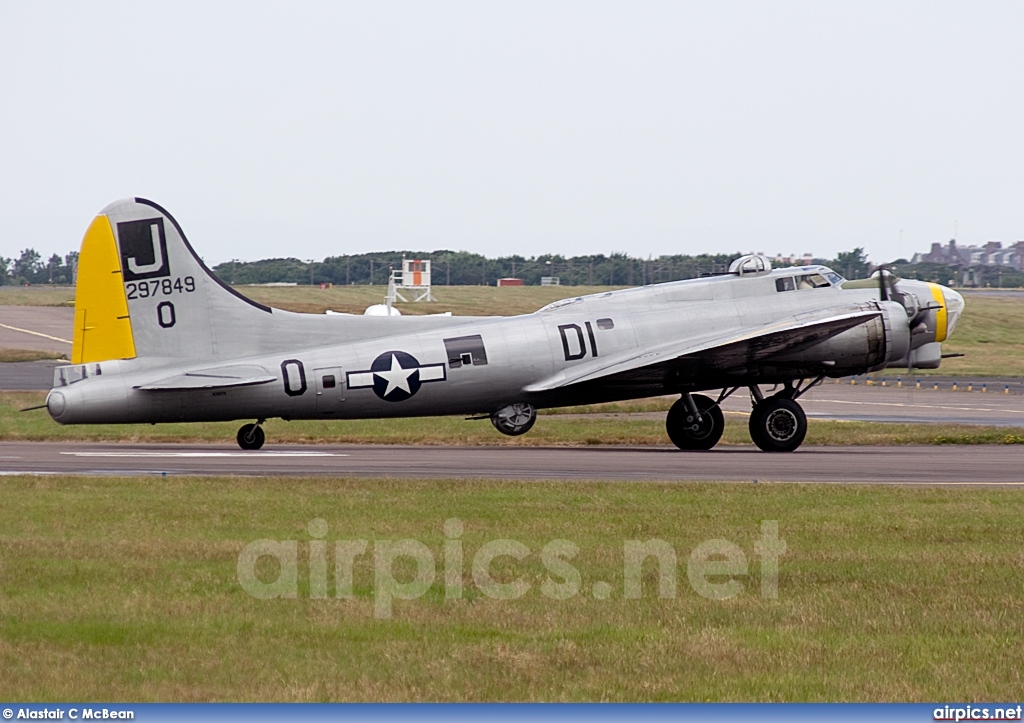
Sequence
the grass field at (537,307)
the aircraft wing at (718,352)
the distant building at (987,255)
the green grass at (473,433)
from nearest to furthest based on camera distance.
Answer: the aircraft wing at (718,352) < the green grass at (473,433) < the grass field at (537,307) < the distant building at (987,255)

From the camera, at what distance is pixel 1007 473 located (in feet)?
86.3

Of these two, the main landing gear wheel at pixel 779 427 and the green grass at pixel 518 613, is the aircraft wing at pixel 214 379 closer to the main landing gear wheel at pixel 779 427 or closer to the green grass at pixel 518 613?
the green grass at pixel 518 613

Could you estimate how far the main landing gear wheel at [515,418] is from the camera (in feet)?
103

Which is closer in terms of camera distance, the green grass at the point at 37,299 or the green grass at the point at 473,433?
the green grass at the point at 473,433

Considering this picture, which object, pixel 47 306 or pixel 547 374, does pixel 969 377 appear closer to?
pixel 547 374

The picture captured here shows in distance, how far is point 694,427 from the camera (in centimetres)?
3294

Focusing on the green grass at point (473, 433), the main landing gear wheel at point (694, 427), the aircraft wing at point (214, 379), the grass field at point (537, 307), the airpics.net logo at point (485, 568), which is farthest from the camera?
the grass field at point (537, 307)

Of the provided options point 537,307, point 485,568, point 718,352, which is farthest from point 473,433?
point 537,307

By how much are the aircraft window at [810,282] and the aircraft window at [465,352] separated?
9045 millimetres

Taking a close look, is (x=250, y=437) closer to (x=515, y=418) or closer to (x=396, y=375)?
(x=396, y=375)

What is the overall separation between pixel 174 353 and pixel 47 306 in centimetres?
9978

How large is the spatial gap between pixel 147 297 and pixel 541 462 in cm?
971

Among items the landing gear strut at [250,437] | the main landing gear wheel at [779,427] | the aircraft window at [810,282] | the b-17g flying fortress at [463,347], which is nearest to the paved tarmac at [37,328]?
the landing gear strut at [250,437]

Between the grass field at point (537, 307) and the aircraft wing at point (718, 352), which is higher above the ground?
the aircraft wing at point (718, 352)
